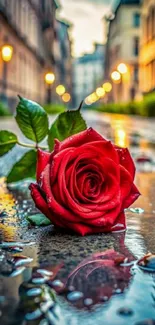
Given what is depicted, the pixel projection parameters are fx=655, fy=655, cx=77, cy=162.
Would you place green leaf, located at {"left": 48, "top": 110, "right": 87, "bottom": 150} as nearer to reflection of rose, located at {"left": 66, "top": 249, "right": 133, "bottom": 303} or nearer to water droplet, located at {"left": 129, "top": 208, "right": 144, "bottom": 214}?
water droplet, located at {"left": 129, "top": 208, "right": 144, "bottom": 214}

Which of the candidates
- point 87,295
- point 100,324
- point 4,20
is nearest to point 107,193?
point 87,295

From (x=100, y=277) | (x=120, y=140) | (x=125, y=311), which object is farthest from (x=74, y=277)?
(x=120, y=140)

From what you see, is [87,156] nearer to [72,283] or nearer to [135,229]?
[135,229]

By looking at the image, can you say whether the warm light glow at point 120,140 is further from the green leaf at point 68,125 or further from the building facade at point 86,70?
the building facade at point 86,70

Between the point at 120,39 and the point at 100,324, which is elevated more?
the point at 120,39

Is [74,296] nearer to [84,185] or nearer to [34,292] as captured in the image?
[34,292]

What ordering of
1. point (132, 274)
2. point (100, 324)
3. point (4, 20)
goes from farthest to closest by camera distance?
1. point (4, 20)
2. point (132, 274)
3. point (100, 324)
